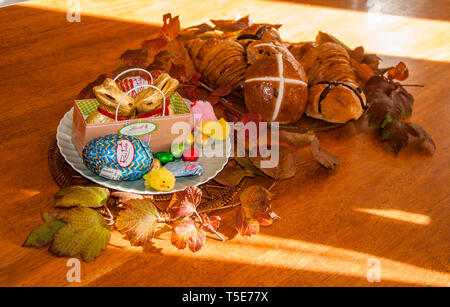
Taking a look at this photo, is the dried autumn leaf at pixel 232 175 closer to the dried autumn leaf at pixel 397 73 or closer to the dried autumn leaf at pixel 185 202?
the dried autumn leaf at pixel 185 202

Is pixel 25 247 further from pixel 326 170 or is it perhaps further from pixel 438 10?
pixel 438 10

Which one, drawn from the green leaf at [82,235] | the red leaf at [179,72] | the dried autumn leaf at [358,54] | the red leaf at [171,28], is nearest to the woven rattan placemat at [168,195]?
the green leaf at [82,235]

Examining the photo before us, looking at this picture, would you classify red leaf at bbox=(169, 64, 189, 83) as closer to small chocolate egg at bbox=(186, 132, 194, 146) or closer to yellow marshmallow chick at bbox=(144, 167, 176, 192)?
small chocolate egg at bbox=(186, 132, 194, 146)

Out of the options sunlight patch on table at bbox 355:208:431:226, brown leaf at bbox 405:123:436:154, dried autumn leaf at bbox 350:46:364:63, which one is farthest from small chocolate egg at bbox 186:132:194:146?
dried autumn leaf at bbox 350:46:364:63

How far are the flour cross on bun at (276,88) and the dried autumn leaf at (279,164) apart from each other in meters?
0.13

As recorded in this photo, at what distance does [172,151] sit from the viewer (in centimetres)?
102

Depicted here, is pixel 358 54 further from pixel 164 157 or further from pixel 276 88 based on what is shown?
pixel 164 157

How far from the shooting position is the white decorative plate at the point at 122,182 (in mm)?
923

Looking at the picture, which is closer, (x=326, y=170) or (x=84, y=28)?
(x=326, y=170)

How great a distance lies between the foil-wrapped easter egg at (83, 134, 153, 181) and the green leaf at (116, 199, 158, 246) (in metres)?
0.07

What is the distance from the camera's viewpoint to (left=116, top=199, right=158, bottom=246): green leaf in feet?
2.77

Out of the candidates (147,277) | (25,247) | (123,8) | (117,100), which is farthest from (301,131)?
(123,8)

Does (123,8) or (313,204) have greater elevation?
(123,8)

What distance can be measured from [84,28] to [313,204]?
905 mm
